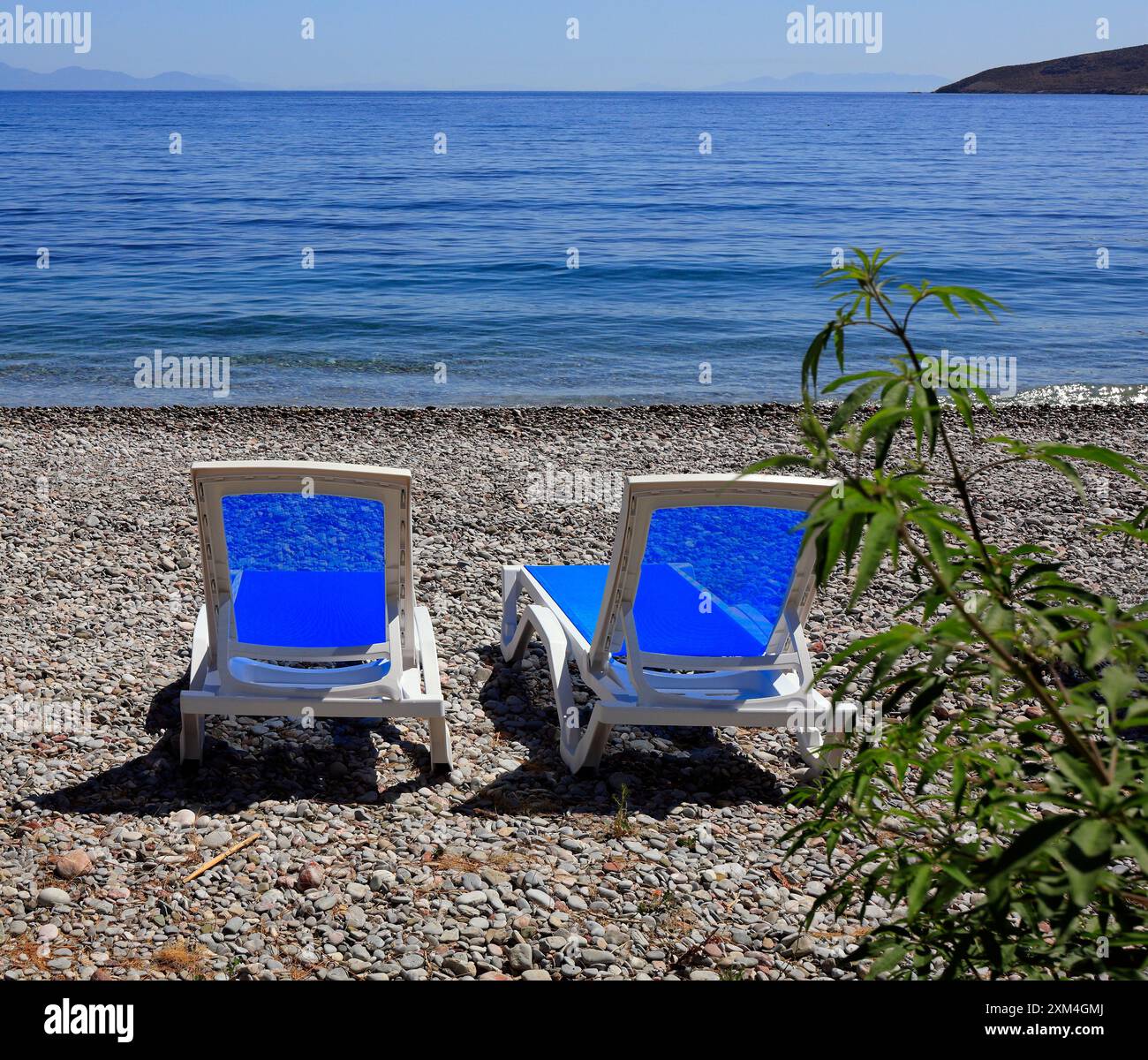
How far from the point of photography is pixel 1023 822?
1782mm

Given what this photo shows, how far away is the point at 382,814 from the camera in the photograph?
13.9 ft

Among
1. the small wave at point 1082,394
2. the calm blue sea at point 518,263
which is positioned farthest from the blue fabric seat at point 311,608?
the small wave at point 1082,394

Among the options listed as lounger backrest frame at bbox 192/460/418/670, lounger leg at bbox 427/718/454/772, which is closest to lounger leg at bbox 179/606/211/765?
lounger backrest frame at bbox 192/460/418/670

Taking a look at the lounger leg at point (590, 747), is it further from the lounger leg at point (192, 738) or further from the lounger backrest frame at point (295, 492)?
the lounger leg at point (192, 738)

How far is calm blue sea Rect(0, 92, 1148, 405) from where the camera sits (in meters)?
16.0

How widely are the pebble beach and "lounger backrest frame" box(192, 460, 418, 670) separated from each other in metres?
0.60

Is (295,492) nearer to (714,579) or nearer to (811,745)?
(714,579)

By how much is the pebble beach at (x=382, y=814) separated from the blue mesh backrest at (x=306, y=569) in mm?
569

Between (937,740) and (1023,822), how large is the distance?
0.80 ft

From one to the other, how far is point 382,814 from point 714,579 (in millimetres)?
1525

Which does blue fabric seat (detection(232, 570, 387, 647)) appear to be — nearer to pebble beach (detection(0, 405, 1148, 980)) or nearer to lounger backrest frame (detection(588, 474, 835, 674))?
pebble beach (detection(0, 405, 1148, 980))

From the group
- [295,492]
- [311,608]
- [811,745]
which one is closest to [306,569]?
[311,608]

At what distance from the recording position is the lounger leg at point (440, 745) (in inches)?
178
